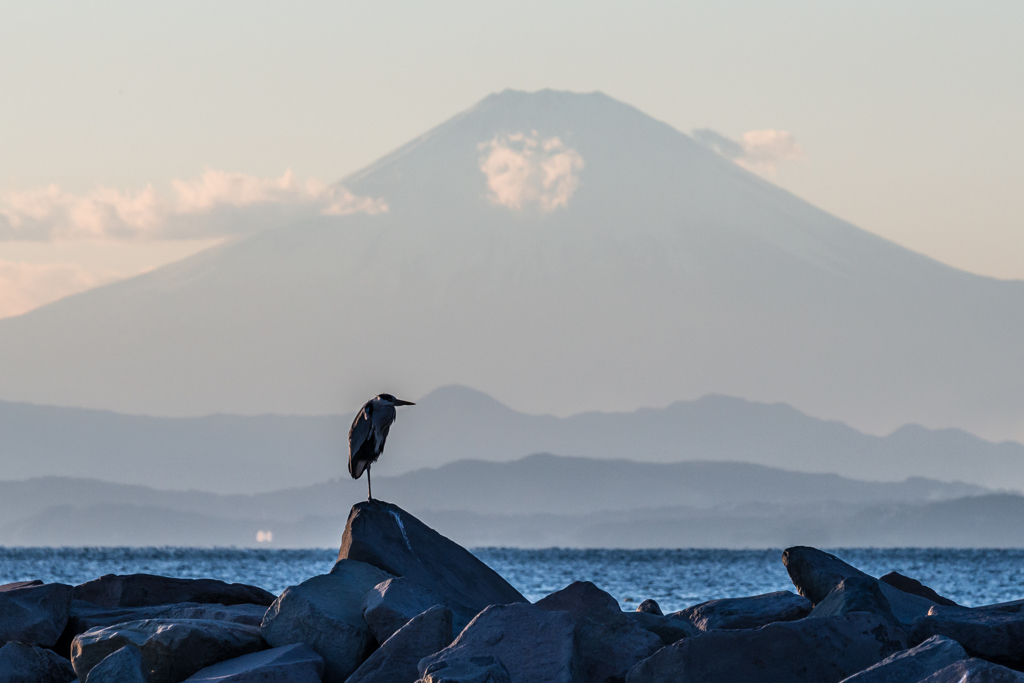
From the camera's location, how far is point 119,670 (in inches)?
434

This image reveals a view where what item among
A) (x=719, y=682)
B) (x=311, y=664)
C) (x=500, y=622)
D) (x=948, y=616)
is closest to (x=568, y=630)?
(x=500, y=622)

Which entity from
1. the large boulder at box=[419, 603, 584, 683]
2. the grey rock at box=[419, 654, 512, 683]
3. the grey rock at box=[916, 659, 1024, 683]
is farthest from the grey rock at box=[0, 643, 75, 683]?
the grey rock at box=[916, 659, 1024, 683]

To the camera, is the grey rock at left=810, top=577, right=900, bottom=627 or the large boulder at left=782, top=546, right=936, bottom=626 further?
the large boulder at left=782, top=546, right=936, bottom=626

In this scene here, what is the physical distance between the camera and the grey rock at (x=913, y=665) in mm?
9609

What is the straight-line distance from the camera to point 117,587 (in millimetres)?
Result: 17297

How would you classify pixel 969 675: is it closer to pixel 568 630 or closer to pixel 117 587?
pixel 568 630

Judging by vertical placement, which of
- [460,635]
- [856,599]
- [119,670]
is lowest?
[119,670]

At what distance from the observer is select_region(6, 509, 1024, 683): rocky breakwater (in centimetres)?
1088

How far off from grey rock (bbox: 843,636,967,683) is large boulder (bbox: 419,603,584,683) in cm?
243

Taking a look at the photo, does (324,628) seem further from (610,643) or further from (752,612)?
(752,612)

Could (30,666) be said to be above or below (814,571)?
below

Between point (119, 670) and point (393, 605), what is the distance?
9.01ft

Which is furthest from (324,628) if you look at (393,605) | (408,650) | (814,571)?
(814,571)

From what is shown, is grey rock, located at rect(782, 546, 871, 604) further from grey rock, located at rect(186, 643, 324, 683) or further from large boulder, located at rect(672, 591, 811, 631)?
grey rock, located at rect(186, 643, 324, 683)
